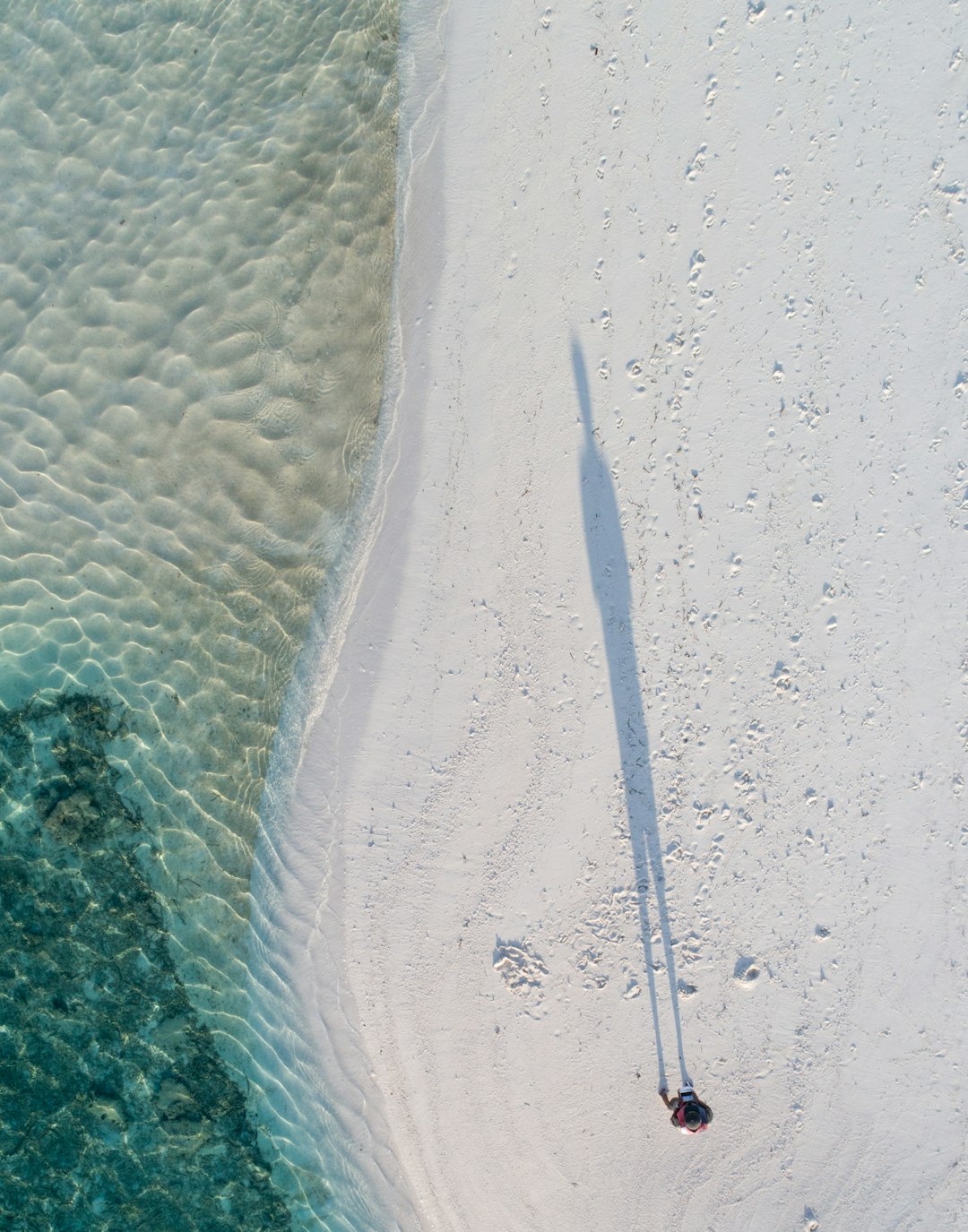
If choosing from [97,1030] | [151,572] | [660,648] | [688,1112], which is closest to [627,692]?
[660,648]

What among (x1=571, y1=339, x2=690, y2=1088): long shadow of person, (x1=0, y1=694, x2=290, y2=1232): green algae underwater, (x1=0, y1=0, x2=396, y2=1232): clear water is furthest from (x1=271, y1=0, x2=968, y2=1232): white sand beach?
(x1=0, y1=694, x2=290, y2=1232): green algae underwater

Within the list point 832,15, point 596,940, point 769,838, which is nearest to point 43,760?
point 596,940

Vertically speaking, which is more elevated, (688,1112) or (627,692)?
(627,692)

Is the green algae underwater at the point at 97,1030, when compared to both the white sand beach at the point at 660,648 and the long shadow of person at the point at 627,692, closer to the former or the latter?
the white sand beach at the point at 660,648

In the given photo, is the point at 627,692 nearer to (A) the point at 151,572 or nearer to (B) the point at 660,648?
(B) the point at 660,648

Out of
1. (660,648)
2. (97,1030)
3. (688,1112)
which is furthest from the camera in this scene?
(97,1030)

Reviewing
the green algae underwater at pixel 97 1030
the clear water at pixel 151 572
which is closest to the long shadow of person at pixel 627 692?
the clear water at pixel 151 572

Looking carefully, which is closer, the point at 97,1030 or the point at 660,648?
the point at 660,648

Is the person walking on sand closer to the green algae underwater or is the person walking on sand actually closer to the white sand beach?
the white sand beach

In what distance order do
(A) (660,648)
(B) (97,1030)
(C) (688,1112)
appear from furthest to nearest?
(B) (97,1030)
(A) (660,648)
(C) (688,1112)
